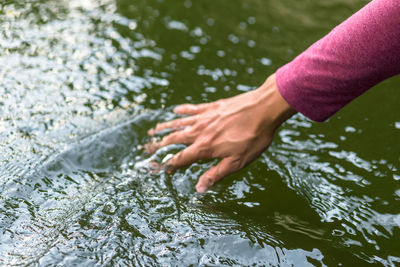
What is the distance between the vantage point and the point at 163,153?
1.78m

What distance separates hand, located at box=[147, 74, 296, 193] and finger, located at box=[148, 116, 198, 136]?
94mm

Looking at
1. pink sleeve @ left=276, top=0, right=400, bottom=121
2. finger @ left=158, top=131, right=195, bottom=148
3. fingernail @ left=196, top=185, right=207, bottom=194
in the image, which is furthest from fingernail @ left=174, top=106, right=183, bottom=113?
pink sleeve @ left=276, top=0, right=400, bottom=121

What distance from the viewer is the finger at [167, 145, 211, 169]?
158 centimetres

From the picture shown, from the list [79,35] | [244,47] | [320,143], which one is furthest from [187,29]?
[320,143]

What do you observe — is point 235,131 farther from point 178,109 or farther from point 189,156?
point 178,109

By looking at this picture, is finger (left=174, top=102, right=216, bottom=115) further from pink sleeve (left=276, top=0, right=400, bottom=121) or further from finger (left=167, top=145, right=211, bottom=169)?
pink sleeve (left=276, top=0, right=400, bottom=121)

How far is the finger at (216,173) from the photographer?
1546mm

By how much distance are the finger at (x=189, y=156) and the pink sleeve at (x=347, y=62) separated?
1.22 ft

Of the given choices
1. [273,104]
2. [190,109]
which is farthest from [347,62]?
[190,109]

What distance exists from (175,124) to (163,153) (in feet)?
0.45

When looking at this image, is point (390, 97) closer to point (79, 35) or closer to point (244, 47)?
point (244, 47)

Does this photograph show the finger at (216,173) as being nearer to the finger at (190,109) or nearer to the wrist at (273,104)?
the wrist at (273,104)

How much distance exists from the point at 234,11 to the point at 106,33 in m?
0.83

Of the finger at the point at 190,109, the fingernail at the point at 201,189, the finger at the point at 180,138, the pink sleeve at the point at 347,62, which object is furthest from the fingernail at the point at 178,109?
→ the pink sleeve at the point at 347,62
